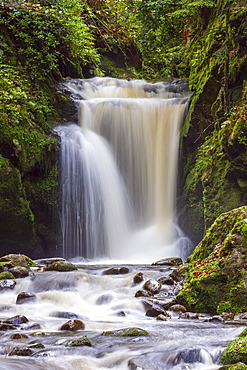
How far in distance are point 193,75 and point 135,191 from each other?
4.84 meters

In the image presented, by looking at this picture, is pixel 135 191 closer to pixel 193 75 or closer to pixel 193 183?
pixel 193 183

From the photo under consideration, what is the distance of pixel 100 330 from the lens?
15.7 feet

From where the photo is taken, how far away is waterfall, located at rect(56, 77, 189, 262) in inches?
453

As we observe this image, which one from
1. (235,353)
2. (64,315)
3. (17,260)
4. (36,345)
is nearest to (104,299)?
(64,315)

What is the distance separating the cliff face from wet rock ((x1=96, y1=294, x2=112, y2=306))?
15.1ft

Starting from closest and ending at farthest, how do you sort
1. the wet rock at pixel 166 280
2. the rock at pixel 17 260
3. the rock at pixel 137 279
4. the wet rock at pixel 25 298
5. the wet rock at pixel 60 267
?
1. the wet rock at pixel 25 298
2. the wet rock at pixel 166 280
3. the rock at pixel 137 279
4. the wet rock at pixel 60 267
5. the rock at pixel 17 260

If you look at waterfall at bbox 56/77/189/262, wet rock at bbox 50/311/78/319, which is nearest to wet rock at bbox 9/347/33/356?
wet rock at bbox 50/311/78/319

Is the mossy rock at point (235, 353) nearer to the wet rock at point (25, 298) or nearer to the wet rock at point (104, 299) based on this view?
the wet rock at point (104, 299)

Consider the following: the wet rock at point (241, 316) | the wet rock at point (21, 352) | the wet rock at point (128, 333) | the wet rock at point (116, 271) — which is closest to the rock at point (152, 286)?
the wet rock at point (116, 271)

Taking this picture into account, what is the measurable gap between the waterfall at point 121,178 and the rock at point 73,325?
610cm

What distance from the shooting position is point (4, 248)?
33.4 ft

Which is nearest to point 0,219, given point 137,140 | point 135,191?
point 135,191

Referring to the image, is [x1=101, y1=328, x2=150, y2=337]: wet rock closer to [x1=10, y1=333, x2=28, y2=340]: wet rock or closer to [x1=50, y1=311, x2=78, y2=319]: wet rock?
[x1=10, y1=333, x2=28, y2=340]: wet rock

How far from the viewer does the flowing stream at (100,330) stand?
3.69 metres
